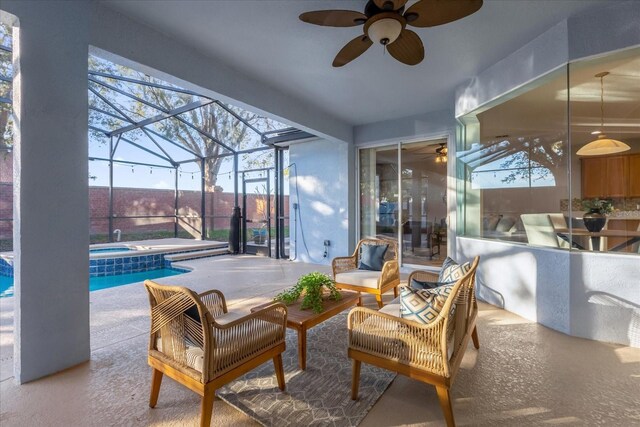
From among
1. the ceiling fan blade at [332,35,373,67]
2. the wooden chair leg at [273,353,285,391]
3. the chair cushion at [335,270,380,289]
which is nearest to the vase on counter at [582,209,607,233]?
the chair cushion at [335,270,380,289]

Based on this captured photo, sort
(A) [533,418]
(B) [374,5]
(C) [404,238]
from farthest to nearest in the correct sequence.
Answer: (C) [404,238] → (B) [374,5] → (A) [533,418]

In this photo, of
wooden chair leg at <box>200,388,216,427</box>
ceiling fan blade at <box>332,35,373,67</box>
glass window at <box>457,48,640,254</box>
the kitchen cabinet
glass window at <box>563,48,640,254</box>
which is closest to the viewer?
wooden chair leg at <box>200,388,216,427</box>

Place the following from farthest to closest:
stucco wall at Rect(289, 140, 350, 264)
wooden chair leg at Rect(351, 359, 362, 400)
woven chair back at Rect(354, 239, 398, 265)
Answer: stucco wall at Rect(289, 140, 350, 264), woven chair back at Rect(354, 239, 398, 265), wooden chair leg at Rect(351, 359, 362, 400)

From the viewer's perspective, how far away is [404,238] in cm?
576

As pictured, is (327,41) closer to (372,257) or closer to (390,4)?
(390,4)

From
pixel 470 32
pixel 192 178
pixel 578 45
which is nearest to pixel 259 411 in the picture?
pixel 470 32

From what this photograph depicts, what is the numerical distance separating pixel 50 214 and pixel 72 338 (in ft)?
3.12

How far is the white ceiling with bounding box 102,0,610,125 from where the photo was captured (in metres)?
2.48

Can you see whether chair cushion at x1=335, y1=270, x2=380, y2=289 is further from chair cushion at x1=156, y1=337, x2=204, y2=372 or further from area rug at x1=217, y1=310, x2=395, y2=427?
chair cushion at x1=156, y1=337, x2=204, y2=372

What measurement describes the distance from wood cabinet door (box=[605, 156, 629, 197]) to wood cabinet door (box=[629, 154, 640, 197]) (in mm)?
55

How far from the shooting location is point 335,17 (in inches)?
82.6

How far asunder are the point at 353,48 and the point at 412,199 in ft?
12.1

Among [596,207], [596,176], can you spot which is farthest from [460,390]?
[596,176]

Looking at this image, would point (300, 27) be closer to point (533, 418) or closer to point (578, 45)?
point (578, 45)
